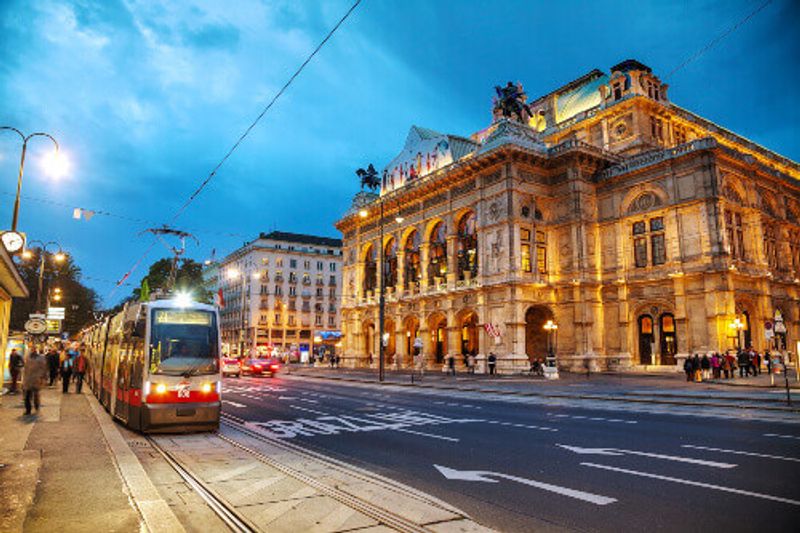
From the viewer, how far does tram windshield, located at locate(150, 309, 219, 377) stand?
38.6 feet

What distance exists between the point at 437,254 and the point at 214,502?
142 feet

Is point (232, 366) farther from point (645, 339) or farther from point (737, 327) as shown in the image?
point (737, 327)

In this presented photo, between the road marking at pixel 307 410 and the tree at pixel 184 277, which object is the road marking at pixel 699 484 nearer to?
the road marking at pixel 307 410

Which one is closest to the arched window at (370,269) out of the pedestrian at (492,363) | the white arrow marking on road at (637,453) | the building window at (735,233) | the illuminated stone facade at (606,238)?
the illuminated stone facade at (606,238)

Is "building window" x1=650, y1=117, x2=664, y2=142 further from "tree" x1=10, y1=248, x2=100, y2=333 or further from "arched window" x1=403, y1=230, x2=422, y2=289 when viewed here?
"tree" x1=10, y1=248, x2=100, y2=333

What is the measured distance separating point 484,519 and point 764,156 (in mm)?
57830

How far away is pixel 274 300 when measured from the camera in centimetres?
8888

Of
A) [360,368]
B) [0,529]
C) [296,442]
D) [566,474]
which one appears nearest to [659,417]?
[566,474]

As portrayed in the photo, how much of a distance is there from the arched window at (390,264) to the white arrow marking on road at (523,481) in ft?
154

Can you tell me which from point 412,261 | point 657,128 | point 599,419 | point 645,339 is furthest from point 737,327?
point 412,261

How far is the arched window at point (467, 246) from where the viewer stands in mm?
44625

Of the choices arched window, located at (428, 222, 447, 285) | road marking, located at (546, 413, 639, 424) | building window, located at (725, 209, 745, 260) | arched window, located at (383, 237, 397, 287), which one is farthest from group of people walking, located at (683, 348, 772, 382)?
arched window, located at (383, 237, 397, 287)

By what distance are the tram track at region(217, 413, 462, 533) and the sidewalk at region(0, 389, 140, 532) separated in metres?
2.21

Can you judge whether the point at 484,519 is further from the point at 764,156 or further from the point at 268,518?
the point at 764,156
